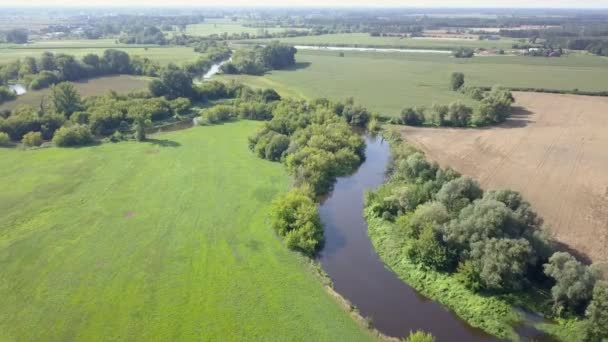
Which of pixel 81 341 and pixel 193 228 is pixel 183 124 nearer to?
pixel 193 228

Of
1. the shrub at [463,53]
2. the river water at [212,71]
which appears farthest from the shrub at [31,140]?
the shrub at [463,53]

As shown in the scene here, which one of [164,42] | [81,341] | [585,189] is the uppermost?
[164,42]

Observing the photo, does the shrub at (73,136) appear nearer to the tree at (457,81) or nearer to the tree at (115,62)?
the tree at (115,62)

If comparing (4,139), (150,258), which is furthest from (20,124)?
(150,258)

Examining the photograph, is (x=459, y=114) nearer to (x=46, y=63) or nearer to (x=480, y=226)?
(x=480, y=226)

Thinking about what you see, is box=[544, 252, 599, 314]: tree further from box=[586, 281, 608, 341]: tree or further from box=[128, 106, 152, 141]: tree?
box=[128, 106, 152, 141]: tree

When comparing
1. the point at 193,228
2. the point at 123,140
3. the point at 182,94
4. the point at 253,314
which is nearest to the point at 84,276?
the point at 193,228

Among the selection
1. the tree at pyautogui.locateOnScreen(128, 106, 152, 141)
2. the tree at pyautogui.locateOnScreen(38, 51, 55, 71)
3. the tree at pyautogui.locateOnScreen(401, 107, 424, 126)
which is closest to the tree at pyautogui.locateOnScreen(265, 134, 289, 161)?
the tree at pyautogui.locateOnScreen(128, 106, 152, 141)
